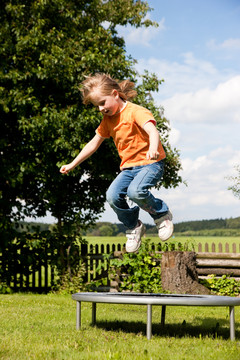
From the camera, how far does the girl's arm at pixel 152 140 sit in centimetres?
376

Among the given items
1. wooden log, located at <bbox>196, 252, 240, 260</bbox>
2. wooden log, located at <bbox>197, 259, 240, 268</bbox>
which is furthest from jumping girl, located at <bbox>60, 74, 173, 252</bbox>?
wooden log, located at <bbox>196, 252, 240, 260</bbox>

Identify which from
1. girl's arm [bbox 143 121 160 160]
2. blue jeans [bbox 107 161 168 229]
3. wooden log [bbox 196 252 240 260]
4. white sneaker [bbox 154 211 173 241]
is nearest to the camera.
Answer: girl's arm [bbox 143 121 160 160]

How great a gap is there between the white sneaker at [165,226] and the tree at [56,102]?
5.60 meters

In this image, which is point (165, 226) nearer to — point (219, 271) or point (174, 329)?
point (174, 329)

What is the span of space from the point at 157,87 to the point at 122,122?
7202mm

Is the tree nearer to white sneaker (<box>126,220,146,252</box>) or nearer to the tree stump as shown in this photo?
the tree stump

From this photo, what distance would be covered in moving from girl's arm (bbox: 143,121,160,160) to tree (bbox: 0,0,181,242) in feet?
19.2

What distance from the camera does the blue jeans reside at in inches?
166

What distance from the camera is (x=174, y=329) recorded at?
19.0 feet

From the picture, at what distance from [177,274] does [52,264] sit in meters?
3.30

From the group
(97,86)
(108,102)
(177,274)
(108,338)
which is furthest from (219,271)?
(97,86)

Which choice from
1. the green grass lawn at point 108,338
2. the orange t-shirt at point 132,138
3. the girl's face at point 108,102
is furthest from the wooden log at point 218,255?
the girl's face at point 108,102

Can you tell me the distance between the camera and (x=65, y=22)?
37.5ft

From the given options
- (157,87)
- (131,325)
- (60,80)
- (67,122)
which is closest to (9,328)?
(131,325)
